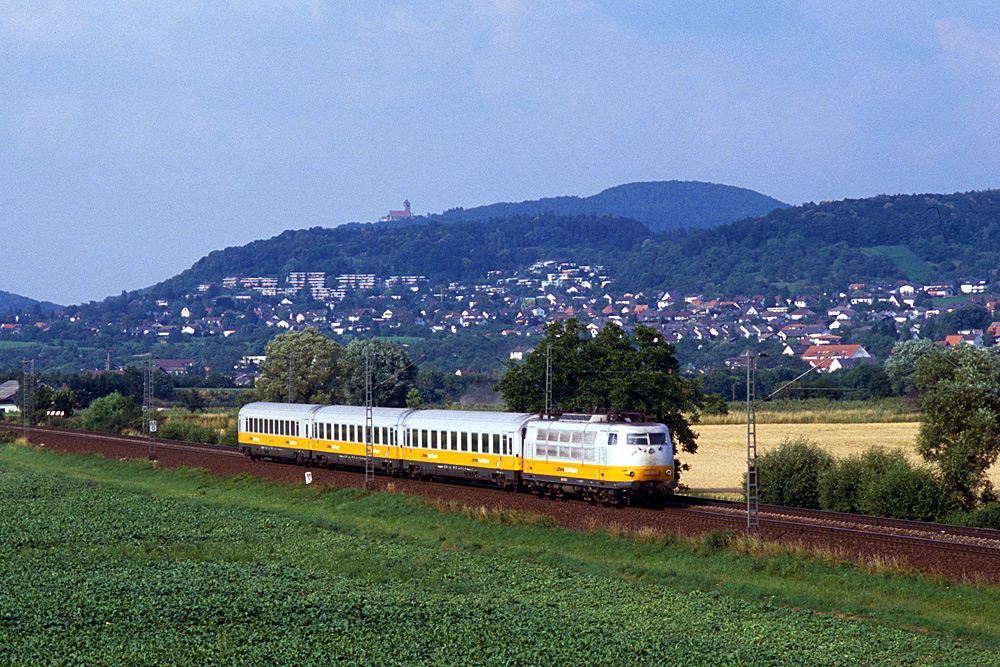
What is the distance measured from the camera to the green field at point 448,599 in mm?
23219

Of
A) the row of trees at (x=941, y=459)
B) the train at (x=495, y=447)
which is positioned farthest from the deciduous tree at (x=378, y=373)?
the row of trees at (x=941, y=459)

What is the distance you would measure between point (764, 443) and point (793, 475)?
35745mm

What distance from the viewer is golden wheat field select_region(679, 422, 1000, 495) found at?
6862 cm

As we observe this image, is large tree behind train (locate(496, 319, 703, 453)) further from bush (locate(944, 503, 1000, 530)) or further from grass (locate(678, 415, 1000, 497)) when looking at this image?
bush (locate(944, 503, 1000, 530))

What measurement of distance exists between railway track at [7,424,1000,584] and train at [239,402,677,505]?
0.81m

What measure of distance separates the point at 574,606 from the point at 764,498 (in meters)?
25.4

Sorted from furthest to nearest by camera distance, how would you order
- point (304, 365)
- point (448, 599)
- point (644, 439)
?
point (304, 365)
point (644, 439)
point (448, 599)

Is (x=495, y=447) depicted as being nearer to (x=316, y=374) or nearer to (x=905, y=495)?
(x=905, y=495)

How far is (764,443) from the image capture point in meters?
85.4

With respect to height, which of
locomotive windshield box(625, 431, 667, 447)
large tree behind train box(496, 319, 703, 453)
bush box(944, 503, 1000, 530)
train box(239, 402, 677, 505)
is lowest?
bush box(944, 503, 1000, 530)

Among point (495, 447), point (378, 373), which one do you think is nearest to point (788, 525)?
point (495, 447)

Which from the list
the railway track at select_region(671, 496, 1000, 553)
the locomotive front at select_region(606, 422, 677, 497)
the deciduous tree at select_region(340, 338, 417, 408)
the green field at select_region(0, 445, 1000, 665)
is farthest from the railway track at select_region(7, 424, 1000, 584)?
the deciduous tree at select_region(340, 338, 417, 408)

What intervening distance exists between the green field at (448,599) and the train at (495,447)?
14.3ft

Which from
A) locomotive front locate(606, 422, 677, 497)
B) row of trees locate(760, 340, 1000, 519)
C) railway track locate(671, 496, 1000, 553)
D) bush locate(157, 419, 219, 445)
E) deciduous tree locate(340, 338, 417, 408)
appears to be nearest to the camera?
railway track locate(671, 496, 1000, 553)
